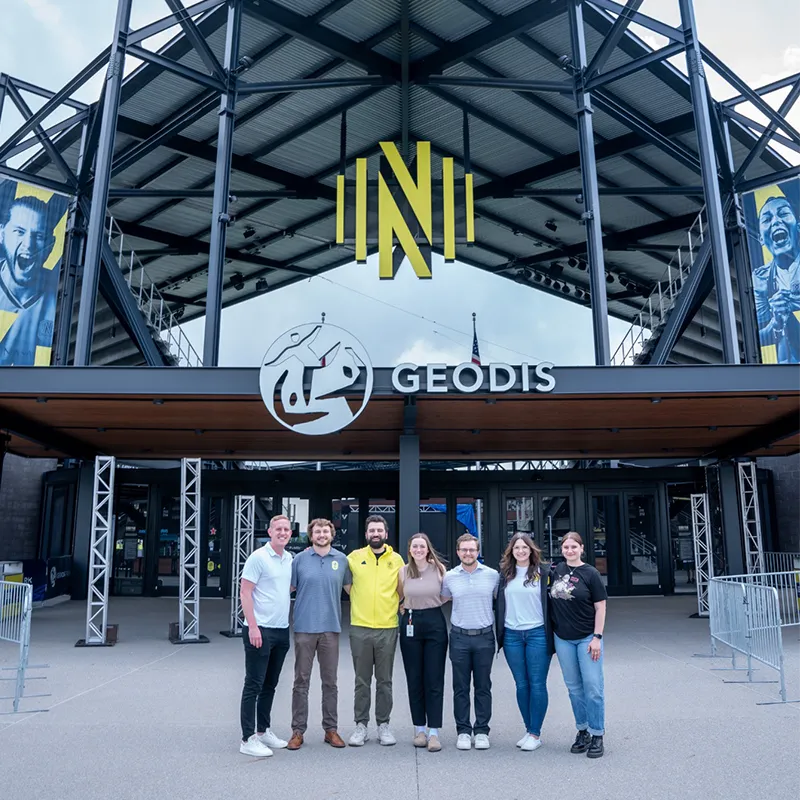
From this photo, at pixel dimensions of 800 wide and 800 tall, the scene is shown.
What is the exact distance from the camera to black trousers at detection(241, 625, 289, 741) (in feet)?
17.4

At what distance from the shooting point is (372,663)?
5.73 m

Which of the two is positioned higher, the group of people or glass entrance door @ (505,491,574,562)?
glass entrance door @ (505,491,574,562)

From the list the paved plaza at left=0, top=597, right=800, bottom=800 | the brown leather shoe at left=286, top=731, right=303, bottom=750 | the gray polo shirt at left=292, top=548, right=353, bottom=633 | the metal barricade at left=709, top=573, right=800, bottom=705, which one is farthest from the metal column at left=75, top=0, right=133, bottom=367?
the metal barricade at left=709, top=573, right=800, bottom=705

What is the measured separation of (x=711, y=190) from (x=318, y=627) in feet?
38.0

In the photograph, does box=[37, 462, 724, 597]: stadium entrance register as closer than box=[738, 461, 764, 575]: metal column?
No

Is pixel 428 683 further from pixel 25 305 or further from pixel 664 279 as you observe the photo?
pixel 664 279

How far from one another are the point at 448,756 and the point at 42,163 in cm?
1924

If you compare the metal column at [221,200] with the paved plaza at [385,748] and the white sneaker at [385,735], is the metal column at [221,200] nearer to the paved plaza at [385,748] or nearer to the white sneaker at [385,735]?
the paved plaza at [385,748]

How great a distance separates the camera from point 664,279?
27141 millimetres

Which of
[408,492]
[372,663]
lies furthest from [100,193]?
[372,663]

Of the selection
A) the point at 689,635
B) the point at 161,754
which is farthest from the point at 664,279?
the point at 161,754

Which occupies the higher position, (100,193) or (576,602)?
(100,193)

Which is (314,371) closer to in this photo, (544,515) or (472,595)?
(472,595)

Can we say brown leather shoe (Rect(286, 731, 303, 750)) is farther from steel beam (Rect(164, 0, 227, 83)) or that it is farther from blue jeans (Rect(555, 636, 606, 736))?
steel beam (Rect(164, 0, 227, 83))
